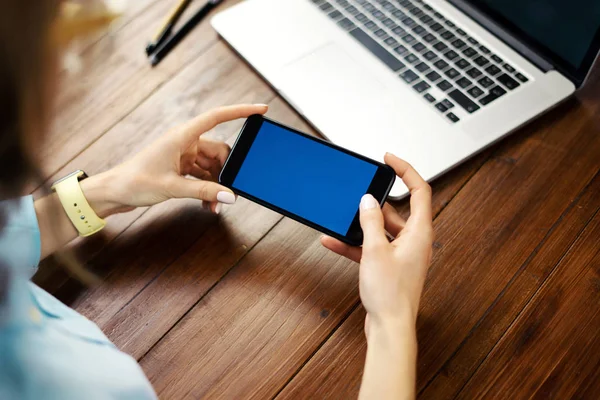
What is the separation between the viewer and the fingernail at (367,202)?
61cm

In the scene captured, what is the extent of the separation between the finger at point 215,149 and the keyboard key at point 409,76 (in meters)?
0.28

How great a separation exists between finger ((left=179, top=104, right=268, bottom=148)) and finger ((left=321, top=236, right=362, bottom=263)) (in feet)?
0.61

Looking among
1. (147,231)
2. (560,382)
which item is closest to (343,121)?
(147,231)

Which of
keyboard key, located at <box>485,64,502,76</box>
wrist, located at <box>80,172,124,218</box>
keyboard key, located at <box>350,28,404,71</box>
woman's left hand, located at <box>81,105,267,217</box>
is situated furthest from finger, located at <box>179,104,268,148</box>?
keyboard key, located at <box>485,64,502,76</box>

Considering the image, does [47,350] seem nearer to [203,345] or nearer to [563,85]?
[203,345]

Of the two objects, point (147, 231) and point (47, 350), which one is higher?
point (47, 350)

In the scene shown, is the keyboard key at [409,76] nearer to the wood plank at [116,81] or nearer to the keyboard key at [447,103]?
the keyboard key at [447,103]

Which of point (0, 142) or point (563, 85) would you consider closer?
point (0, 142)

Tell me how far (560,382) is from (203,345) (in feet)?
1.34

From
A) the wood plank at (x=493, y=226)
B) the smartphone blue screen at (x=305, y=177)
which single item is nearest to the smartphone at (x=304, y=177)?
the smartphone blue screen at (x=305, y=177)

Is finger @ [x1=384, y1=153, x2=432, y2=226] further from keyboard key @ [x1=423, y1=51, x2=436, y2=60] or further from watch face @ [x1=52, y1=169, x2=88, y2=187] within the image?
watch face @ [x1=52, y1=169, x2=88, y2=187]

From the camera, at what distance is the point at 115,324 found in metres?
0.66

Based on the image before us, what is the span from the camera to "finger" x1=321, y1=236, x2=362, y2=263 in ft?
2.13

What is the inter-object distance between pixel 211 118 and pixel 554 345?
498 mm
